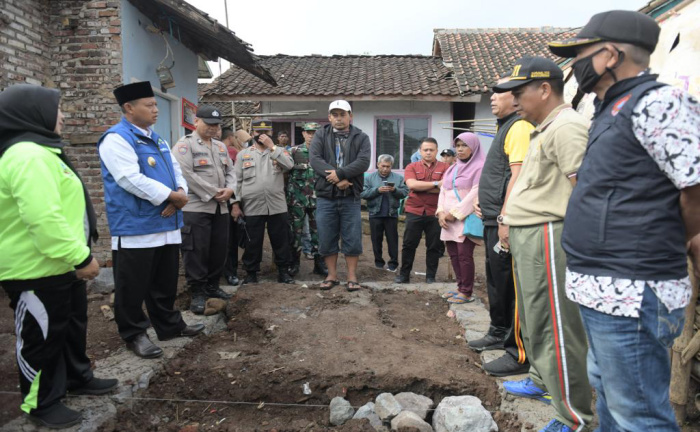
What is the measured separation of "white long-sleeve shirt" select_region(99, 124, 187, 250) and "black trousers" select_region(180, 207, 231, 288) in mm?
1017

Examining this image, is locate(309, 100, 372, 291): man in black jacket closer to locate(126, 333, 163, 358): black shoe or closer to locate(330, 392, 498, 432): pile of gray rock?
locate(126, 333, 163, 358): black shoe

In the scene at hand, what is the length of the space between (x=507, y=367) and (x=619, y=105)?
1999 millimetres

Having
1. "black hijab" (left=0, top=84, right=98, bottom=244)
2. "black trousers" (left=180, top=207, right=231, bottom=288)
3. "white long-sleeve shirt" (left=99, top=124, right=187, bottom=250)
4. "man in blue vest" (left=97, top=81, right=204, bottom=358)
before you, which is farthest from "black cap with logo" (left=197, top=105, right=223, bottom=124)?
"black hijab" (left=0, top=84, right=98, bottom=244)

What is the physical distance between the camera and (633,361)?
158cm

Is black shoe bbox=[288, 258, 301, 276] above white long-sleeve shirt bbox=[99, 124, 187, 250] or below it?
below

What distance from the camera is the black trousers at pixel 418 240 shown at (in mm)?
5789

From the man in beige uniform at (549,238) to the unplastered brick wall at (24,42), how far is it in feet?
17.1

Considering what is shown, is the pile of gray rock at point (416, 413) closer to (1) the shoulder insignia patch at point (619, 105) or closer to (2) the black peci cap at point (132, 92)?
(1) the shoulder insignia patch at point (619, 105)

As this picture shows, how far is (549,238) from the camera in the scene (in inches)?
88.6

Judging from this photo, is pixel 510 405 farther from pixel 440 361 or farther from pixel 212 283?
pixel 212 283

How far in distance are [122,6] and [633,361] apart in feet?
20.9

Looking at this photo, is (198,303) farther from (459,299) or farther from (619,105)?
(619,105)

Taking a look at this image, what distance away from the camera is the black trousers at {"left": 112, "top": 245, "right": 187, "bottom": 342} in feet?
10.5

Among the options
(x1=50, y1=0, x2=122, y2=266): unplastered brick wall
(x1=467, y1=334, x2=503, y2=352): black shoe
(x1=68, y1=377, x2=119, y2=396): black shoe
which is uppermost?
(x1=50, y1=0, x2=122, y2=266): unplastered brick wall
